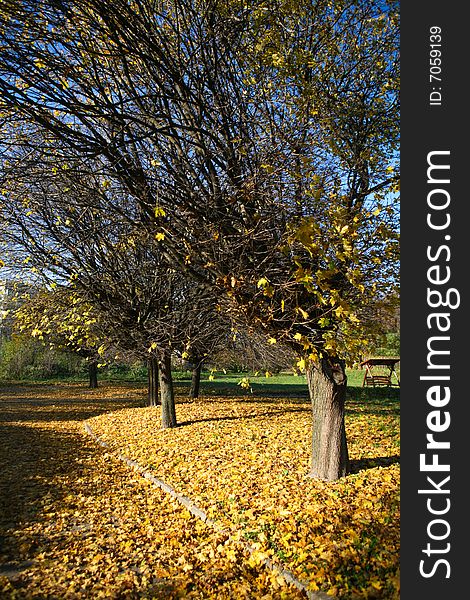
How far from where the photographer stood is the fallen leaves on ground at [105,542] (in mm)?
4250

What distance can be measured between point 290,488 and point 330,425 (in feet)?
3.37

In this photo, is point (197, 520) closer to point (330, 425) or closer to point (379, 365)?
point (330, 425)

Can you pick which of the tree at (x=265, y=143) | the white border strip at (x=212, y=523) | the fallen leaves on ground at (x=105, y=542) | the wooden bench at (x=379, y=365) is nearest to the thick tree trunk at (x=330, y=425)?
the tree at (x=265, y=143)

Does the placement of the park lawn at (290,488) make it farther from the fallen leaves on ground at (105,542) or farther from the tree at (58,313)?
the tree at (58,313)

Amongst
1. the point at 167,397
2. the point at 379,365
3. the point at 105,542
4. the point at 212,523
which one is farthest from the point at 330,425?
the point at 379,365

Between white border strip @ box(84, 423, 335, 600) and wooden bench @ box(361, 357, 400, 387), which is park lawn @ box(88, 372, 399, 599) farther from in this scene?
wooden bench @ box(361, 357, 400, 387)

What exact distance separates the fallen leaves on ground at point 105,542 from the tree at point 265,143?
2.15 metres

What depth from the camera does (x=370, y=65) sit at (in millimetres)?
6629

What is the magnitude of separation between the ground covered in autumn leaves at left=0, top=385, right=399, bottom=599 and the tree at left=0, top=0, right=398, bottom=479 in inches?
45.3

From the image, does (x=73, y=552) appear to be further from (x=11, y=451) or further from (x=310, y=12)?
(x=310, y=12)

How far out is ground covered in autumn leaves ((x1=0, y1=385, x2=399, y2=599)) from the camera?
4211mm

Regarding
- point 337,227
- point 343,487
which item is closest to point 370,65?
point 337,227

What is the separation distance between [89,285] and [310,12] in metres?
7.14

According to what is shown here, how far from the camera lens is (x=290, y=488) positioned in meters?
6.29
